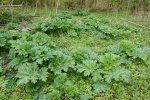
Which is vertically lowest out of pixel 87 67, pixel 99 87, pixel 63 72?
pixel 99 87

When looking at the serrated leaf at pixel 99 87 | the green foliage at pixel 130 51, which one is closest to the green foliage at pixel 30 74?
the serrated leaf at pixel 99 87

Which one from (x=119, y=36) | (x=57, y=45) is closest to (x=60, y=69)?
(x=57, y=45)

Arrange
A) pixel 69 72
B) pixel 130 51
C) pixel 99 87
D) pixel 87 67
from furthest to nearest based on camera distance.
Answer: pixel 130 51 → pixel 69 72 → pixel 87 67 → pixel 99 87

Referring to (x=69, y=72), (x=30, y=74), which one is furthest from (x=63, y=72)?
(x=30, y=74)

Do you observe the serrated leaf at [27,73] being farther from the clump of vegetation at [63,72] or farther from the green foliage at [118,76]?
the green foliage at [118,76]

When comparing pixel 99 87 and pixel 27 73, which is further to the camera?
pixel 99 87

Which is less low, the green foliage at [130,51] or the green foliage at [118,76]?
the green foliage at [130,51]

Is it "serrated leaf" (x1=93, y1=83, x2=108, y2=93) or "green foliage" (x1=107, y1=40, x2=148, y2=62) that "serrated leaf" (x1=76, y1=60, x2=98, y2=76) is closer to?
"serrated leaf" (x1=93, y1=83, x2=108, y2=93)

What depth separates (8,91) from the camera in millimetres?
4910

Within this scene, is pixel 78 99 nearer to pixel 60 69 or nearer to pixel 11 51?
pixel 60 69

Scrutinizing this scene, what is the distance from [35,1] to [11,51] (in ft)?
21.3

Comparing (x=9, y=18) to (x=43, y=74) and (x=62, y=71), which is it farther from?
(x=43, y=74)

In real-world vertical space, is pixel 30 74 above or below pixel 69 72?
above

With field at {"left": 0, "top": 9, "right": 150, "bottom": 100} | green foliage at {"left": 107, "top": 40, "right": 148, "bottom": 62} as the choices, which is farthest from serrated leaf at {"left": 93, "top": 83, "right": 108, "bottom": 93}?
green foliage at {"left": 107, "top": 40, "right": 148, "bottom": 62}
